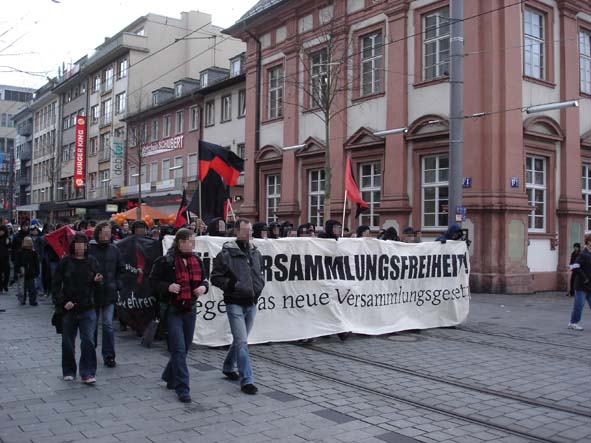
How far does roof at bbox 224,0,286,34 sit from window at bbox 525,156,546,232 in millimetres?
11824

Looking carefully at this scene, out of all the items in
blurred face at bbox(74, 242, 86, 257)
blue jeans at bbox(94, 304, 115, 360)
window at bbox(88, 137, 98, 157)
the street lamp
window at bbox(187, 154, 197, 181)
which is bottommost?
blue jeans at bbox(94, 304, 115, 360)

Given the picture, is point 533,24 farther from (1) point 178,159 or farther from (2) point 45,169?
(2) point 45,169

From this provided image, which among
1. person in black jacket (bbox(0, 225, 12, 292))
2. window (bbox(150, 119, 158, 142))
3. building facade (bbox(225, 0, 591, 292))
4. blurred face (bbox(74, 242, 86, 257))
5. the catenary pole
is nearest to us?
blurred face (bbox(74, 242, 86, 257))

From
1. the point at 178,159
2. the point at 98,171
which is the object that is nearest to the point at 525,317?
the point at 178,159

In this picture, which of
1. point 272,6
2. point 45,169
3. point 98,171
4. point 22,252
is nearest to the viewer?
point 22,252

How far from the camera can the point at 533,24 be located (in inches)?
751

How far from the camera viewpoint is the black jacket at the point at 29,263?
13.7m

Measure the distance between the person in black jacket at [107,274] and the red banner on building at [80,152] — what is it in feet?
162

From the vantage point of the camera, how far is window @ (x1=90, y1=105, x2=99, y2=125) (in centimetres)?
5420

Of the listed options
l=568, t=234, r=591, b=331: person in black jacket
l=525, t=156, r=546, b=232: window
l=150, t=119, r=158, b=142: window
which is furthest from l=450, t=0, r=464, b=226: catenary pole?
l=150, t=119, r=158, b=142: window

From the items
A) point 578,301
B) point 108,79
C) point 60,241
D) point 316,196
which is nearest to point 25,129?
point 108,79

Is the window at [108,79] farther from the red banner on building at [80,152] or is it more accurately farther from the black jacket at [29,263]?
the black jacket at [29,263]

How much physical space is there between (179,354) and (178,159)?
33.7 metres

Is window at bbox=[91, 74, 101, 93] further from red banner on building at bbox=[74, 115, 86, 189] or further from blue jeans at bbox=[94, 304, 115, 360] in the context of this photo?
blue jeans at bbox=[94, 304, 115, 360]
